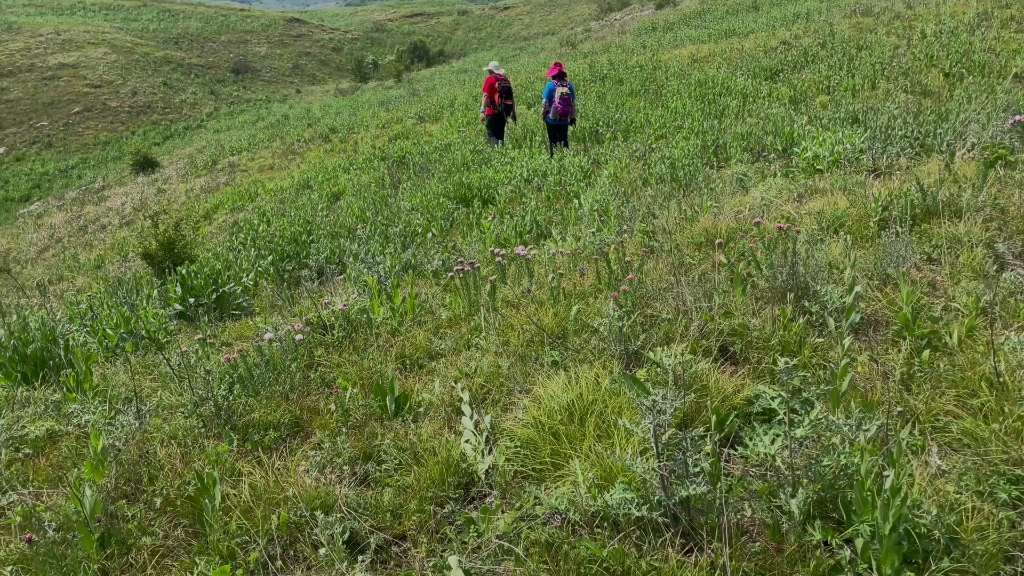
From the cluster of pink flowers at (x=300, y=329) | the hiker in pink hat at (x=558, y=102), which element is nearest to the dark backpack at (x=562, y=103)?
the hiker in pink hat at (x=558, y=102)

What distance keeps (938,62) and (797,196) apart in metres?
7.52

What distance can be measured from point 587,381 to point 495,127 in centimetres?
894

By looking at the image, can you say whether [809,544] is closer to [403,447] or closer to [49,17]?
[403,447]

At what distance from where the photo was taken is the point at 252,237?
7516 millimetres

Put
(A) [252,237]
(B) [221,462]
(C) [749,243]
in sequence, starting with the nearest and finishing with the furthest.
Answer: (B) [221,462] → (C) [749,243] → (A) [252,237]

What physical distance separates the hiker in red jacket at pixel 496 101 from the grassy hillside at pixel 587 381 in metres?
3.54

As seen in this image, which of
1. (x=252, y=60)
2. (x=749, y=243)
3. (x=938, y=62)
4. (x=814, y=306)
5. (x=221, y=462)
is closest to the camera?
(x=221, y=462)

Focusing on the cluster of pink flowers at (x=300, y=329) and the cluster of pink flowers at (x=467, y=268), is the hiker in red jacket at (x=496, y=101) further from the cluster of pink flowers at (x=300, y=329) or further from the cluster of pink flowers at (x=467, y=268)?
the cluster of pink flowers at (x=300, y=329)

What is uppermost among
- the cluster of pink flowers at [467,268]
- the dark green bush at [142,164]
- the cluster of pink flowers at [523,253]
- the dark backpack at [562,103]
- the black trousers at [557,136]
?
the dark backpack at [562,103]

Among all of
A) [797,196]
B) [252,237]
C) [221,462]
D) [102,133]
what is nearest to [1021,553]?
[221,462]

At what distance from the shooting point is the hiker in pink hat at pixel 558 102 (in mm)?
9086

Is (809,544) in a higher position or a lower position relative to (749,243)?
lower

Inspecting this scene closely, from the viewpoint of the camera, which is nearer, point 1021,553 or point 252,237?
point 1021,553

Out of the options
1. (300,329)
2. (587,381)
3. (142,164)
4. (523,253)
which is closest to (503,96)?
(523,253)
